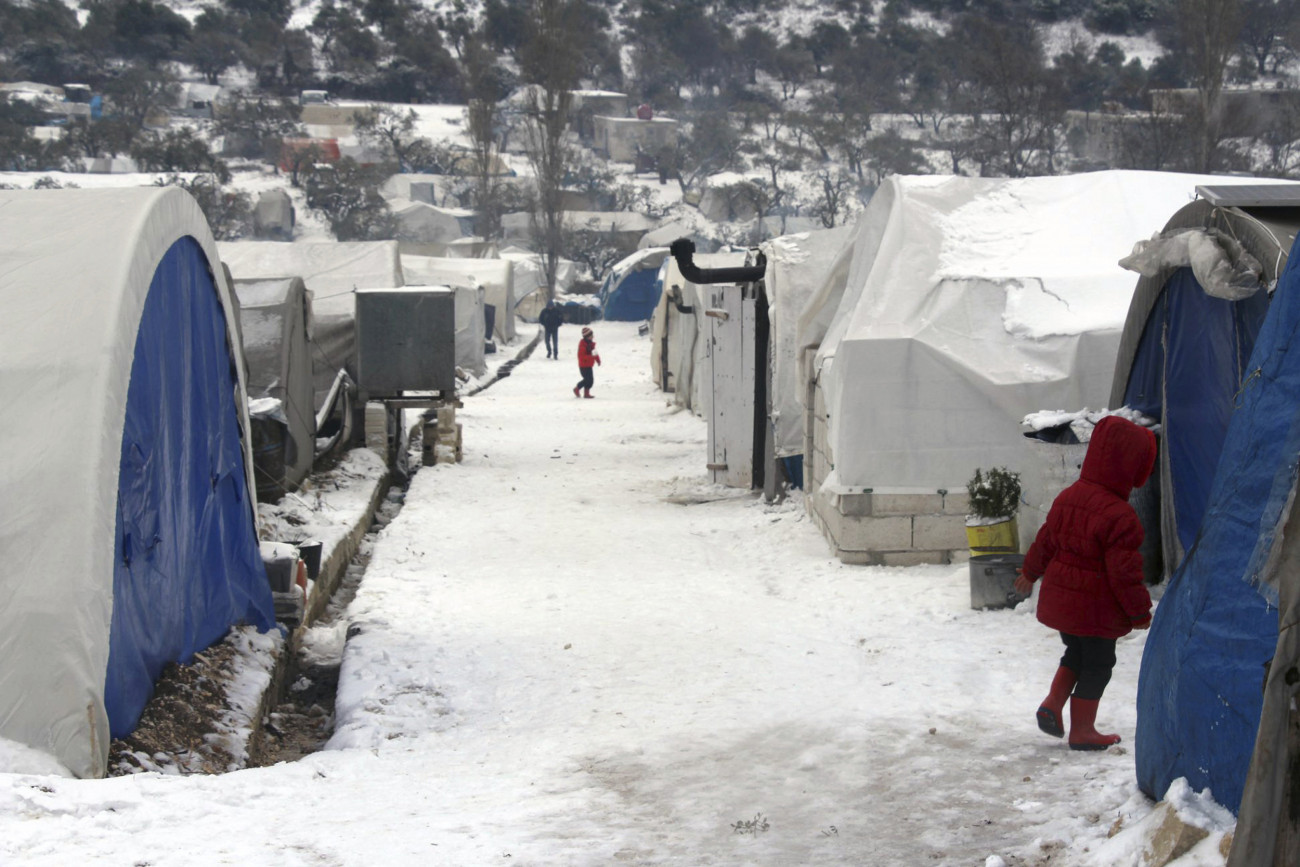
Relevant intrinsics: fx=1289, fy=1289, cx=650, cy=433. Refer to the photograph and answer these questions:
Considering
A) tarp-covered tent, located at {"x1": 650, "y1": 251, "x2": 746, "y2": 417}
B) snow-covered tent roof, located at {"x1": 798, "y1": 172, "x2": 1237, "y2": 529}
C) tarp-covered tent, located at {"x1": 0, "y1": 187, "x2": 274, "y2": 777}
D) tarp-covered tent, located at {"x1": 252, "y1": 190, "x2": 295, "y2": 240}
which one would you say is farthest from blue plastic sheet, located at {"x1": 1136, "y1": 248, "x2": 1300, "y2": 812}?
tarp-covered tent, located at {"x1": 252, "y1": 190, "x2": 295, "y2": 240}

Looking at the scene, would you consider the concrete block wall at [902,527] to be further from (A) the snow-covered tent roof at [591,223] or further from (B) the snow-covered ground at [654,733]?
(A) the snow-covered tent roof at [591,223]

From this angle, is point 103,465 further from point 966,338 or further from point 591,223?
point 591,223

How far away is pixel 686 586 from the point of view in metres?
9.28

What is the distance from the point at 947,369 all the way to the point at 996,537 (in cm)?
169

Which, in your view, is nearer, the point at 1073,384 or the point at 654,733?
the point at 654,733

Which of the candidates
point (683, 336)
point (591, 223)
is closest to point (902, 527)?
point (683, 336)

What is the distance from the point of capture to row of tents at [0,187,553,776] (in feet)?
14.9

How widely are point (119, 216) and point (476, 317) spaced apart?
2235cm

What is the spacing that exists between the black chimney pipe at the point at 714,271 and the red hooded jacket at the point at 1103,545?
7814mm

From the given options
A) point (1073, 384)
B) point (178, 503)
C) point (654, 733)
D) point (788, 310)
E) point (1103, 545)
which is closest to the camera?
point (1103, 545)

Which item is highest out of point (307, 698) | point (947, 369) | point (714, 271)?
point (714, 271)

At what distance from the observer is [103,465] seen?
487 centimetres

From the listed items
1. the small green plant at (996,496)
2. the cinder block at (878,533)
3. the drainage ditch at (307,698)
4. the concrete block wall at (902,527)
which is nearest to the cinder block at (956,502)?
the concrete block wall at (902,527)

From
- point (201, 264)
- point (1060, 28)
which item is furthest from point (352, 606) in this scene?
point (1060, 28)
